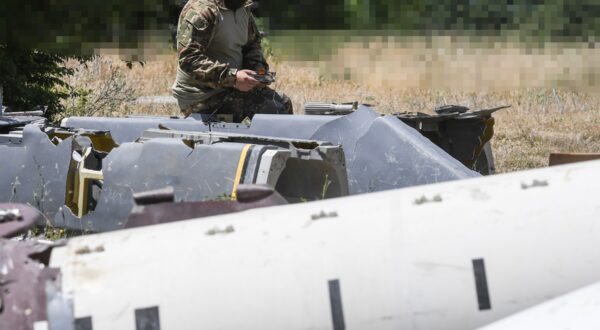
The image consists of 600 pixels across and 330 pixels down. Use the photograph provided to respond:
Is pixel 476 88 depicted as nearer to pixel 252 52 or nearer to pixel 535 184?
pixel 252 52

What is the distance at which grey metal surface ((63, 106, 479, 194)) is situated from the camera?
228 inches

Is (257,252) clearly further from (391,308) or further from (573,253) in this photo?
(573,253)

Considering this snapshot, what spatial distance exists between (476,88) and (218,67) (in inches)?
258

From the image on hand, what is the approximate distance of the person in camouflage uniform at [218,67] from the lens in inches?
265

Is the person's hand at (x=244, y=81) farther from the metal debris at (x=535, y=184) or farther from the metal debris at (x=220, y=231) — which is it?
the metal debris at (x=535, y=184)

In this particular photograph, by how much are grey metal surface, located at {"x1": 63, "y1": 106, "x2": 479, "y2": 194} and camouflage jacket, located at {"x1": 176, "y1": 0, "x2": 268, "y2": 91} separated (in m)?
0.51

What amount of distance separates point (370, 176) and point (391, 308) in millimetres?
3180

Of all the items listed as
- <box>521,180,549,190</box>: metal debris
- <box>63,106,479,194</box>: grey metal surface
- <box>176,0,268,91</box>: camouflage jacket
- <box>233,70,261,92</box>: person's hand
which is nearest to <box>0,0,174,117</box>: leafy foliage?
<box>176,0,268,91</box>: camouflage jacket

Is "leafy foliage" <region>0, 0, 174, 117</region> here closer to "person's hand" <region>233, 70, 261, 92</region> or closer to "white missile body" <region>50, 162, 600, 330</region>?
"person's hand" <region>233, 70, 261, 92</region>

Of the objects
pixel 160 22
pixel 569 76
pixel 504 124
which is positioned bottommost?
pixel 504 124

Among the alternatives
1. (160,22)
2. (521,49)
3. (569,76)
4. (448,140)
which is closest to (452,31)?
(521,49)

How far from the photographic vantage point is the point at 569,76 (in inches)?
442

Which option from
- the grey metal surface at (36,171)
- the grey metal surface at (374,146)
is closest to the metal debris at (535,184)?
the grey metal surface at (374,146)

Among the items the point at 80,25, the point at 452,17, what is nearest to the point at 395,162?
the point at 80,25
